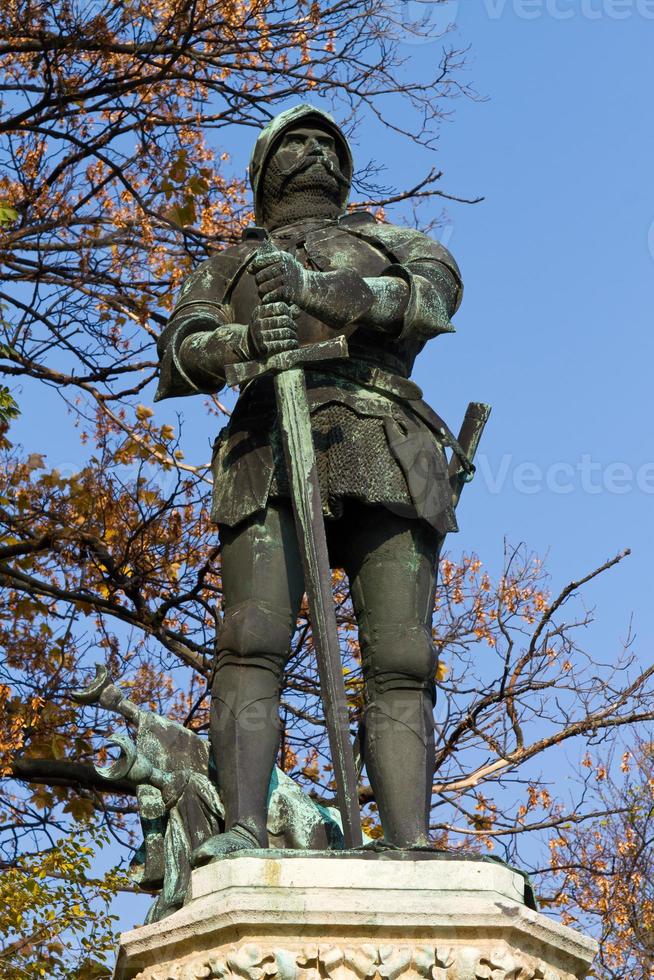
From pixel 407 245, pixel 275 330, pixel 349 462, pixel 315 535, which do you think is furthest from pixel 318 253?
pixel 315 535

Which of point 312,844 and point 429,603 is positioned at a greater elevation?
point 429,603

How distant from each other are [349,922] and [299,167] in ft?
8.85

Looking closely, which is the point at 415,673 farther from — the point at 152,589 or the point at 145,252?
the point at 145,252

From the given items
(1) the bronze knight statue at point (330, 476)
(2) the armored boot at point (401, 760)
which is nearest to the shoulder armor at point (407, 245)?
(1) the bronze knight statue at point (330, 476)

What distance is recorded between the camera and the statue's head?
21.5ft

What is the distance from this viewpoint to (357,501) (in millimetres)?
6043

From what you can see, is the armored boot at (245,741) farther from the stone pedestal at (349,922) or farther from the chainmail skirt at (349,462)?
the chainmail skirt at (349,462)

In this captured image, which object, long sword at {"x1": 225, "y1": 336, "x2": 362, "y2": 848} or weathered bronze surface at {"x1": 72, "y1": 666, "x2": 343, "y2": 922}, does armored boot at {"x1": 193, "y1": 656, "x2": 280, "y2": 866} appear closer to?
weathered bronze surface at {"x1": 72, "y1": 666, "x2": 343, "y2": 922}

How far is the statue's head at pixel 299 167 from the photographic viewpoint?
258 inches

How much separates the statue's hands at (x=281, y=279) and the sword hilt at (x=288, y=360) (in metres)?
0.16

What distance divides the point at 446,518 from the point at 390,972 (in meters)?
1.56

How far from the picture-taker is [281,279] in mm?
5918

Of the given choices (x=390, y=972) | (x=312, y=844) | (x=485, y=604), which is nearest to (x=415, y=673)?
(x=312, y=844)

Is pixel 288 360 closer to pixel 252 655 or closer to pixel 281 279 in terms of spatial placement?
pixel 281 279
